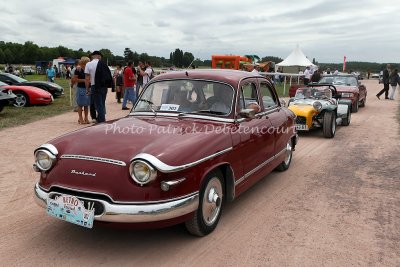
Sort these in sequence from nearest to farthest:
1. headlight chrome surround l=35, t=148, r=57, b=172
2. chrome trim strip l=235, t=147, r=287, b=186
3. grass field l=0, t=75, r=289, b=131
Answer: headlight chrome surround l=35, t=148, r=57, b=172
chrome trim strip l=235, t=147, r=287, b=186
grass field l=0, t=75, r=289, b=131

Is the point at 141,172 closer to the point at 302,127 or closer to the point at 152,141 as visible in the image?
the point at 152,141

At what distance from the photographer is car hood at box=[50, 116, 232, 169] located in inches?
132

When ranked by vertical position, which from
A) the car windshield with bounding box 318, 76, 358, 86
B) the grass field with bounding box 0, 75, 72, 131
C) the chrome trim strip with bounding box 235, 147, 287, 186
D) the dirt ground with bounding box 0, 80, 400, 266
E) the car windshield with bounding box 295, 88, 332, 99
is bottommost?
the dirt ground with bounding box 0, 80, 400, 266

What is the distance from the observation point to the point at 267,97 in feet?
18.5

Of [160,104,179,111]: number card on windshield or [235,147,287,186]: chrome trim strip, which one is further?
[160,104,179,111]: number card on windshield

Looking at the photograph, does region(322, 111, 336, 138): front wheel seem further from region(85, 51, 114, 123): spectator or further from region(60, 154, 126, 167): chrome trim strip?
region(60, 154, 126, 167): chrome trim strip

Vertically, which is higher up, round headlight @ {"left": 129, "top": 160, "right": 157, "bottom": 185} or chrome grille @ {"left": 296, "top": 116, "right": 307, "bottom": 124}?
round headlight @ {"left": 129, "top": 160, "right": 157, "bottom": 185}

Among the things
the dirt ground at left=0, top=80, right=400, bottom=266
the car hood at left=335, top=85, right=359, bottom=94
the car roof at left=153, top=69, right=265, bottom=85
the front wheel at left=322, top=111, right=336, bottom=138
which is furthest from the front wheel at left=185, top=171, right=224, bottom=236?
the car hood at left=335, top=85, right=359, bottom=94

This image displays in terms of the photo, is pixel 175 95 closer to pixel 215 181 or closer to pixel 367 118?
pixel 215 181

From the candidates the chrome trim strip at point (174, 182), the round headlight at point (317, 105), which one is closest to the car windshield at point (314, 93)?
the round headlight at point (317, 105)

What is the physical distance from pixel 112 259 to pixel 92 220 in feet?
1.40

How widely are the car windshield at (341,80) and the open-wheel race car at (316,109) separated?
4.45 metres

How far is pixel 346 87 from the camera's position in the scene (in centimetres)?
1451

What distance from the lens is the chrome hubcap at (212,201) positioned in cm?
374
